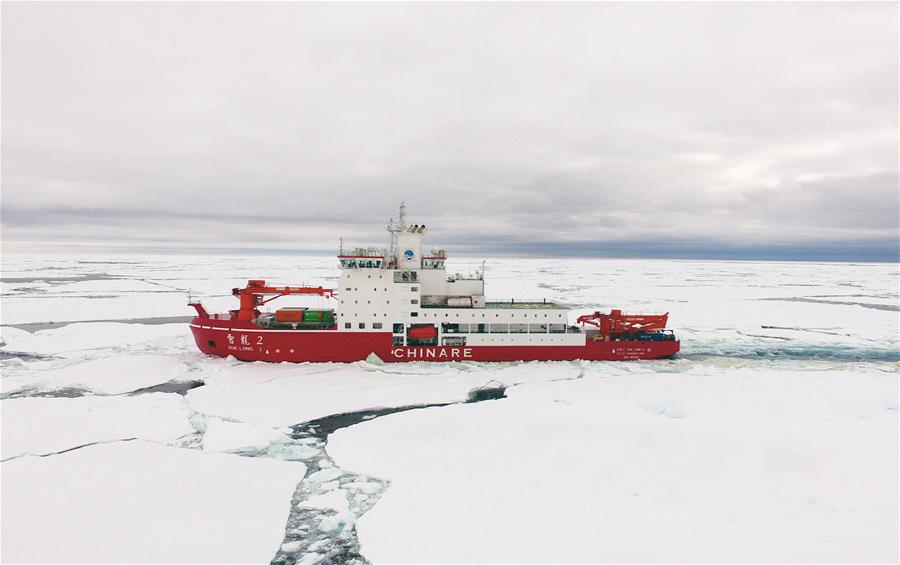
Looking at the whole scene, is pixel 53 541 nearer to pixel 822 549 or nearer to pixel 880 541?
pixel 822 549

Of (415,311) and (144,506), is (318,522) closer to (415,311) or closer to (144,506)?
(144,506)

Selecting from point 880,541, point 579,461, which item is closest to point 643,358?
point 579,461

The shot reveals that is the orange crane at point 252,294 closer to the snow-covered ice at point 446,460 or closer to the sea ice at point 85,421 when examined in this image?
the snow-covered ice at point 446,460

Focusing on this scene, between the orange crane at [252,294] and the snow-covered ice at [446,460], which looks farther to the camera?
the orange crane at [252,294]

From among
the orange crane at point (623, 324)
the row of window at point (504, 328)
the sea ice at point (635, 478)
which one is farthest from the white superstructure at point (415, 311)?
the sea ice at point (635, 478)

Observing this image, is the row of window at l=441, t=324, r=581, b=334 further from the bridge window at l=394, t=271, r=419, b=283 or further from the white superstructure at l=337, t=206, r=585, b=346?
the bridge window at l=394, t=271, r=419, b=283

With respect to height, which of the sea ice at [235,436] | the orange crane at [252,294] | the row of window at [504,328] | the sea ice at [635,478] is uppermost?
the orange crane at [252,294]

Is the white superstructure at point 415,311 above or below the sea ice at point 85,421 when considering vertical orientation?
above
